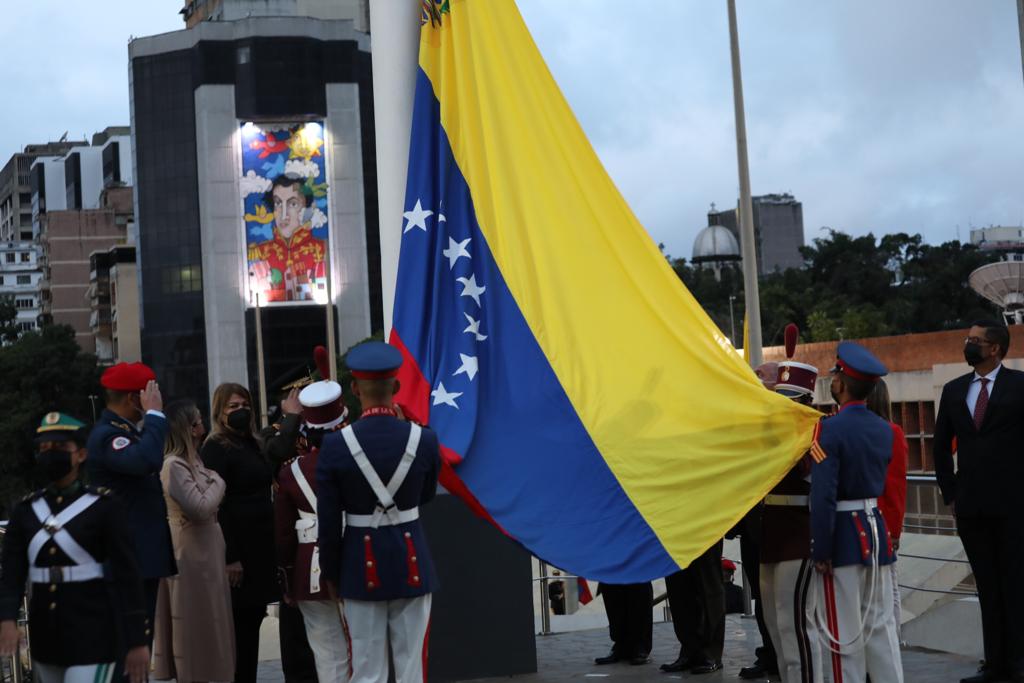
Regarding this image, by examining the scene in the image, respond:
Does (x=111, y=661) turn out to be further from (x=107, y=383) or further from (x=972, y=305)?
(x=972, y=305)

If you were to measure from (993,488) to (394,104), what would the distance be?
420 cm

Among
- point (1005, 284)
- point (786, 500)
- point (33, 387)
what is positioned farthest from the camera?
point (33, 387)

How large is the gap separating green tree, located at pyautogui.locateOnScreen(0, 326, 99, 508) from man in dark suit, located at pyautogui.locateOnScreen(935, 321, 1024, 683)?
7059cm

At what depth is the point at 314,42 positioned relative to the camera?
83125 millimetres

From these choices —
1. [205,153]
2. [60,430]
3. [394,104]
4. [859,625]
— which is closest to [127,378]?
[60,430]

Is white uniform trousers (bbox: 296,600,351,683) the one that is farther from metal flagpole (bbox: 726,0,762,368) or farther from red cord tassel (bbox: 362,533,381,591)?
metal flagpole (bbox: 726,0,762,368)

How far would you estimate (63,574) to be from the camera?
5863 mm

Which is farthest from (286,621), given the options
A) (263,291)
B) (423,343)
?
(263,291)

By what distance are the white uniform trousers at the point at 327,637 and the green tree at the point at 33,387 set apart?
70.4m

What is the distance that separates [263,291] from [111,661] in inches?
3095

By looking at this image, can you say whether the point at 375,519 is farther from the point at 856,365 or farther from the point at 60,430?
the point at 856,365

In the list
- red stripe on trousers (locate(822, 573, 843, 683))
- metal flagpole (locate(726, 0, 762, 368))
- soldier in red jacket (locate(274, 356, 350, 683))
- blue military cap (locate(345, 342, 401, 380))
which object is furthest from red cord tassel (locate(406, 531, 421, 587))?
metal flagpole (locate(726, 0, 762, 368))

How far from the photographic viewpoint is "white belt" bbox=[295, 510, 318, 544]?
7.47 meters

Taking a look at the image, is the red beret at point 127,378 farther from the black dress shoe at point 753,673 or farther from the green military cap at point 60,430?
the black dress shoe at point 753,673
